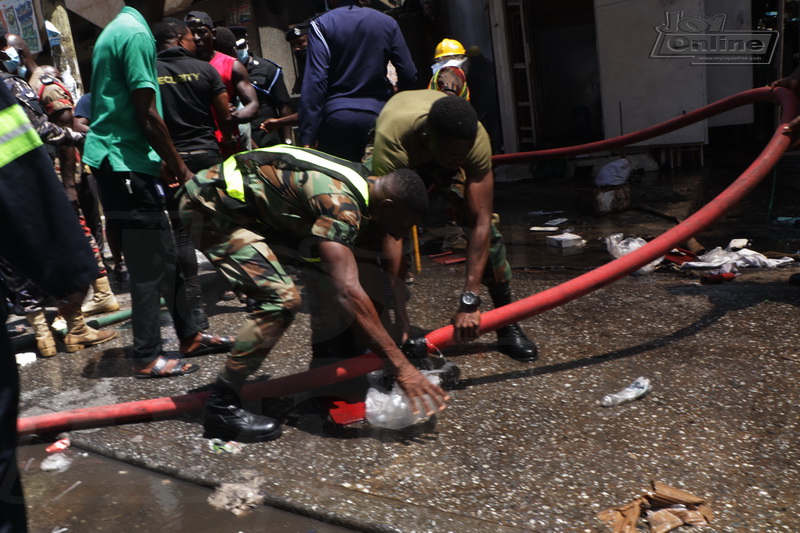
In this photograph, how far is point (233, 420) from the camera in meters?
2.95

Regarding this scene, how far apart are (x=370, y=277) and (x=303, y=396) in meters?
0.67

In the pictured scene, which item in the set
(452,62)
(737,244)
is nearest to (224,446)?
(737,244)

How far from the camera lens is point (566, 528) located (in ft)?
7.27

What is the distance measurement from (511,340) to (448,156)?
43.2 inches

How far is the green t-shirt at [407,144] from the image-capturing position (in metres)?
3.14

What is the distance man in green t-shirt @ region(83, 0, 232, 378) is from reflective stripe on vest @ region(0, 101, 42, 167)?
5.97 ft

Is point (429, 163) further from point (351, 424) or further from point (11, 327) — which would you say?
point (11, 327)

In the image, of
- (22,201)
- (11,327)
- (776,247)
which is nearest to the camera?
(22,201)

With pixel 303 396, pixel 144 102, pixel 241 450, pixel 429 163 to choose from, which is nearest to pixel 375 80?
pixel 429 163

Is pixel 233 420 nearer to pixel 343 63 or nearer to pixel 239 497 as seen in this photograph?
pixel 239 497

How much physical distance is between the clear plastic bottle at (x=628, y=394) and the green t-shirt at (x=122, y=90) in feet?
8.19

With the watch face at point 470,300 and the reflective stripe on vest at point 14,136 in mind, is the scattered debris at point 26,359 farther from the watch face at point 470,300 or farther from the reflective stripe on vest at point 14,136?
the reflective stripe on vest at point 14,136

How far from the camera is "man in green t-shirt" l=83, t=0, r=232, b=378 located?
A: 11.2ft

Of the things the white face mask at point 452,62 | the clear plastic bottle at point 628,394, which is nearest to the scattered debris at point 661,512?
the clear plastic bottle at point 628,394
